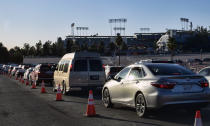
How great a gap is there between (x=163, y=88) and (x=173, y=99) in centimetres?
39

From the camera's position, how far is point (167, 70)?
32.3 feet

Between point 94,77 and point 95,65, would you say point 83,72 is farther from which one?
point 95,65

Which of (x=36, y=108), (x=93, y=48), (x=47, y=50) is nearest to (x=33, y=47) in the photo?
(x=47, y=50)

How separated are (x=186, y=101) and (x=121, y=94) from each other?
251 centimetres

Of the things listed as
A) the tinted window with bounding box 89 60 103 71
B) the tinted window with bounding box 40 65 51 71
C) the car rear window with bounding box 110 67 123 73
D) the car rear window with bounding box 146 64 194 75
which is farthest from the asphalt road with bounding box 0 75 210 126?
the tinted window with bounding box 40 65 51 71

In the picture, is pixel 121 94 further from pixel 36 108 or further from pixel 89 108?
pixel 36 108

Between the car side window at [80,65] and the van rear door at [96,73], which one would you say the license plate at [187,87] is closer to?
the van rear door at [96,73]

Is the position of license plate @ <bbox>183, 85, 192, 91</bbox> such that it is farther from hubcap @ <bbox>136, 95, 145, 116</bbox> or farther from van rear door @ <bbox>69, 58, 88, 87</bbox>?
van rear door @ <bbox>69, 58, 88, 87</bbox>

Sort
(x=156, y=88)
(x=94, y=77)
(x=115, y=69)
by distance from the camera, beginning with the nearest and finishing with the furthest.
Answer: (x=156, y=88) → (x=94, y=77) → (x=115, y=69)

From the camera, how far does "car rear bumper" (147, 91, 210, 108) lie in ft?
29.0

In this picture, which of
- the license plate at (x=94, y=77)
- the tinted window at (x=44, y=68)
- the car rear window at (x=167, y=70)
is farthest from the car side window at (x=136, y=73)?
the tinted window at (x=44, y=68)

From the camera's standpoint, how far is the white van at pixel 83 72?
16.7 m

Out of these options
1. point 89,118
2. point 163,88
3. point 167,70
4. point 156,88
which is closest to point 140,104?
point 156,88

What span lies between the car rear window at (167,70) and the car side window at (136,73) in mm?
302
